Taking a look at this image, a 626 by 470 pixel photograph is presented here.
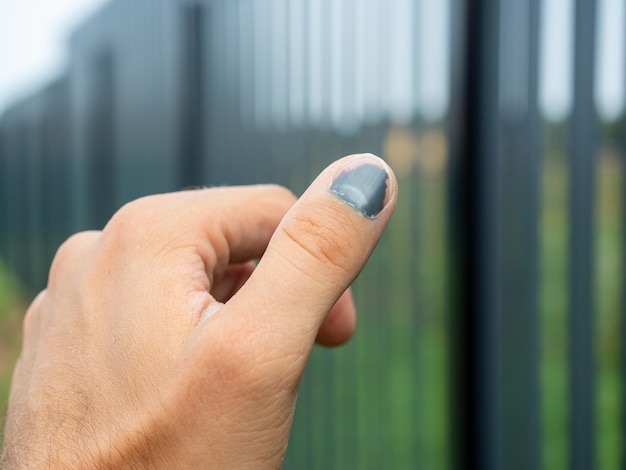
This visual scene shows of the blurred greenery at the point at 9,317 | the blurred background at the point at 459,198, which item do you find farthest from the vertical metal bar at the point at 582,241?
the blurred greenery at the point at 9,317

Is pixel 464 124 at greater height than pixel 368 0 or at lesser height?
lesser

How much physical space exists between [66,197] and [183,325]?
5.99 meters

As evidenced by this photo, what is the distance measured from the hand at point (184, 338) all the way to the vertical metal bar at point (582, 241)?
0.86 m

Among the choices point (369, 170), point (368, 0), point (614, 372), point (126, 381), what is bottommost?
point (614, 372)

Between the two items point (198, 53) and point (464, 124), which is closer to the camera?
point (464, 124)

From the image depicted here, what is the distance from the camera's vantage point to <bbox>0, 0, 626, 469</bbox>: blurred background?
1.70 m

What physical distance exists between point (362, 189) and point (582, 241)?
0.91m

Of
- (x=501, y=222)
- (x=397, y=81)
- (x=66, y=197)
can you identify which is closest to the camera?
(x=501, y=222)

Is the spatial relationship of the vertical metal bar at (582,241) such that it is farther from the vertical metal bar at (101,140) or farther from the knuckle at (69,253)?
the vertical metal bar at (101,140)

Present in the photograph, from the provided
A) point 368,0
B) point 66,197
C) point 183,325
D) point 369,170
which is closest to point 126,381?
point 183,325

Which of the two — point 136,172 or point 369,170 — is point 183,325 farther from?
point 136,172

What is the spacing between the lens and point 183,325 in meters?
1.06

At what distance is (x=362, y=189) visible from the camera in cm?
101

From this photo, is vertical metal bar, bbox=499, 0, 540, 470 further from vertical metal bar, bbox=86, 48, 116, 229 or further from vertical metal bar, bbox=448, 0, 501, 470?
vertical metal bar, bbox=86, 48, 116, 229
